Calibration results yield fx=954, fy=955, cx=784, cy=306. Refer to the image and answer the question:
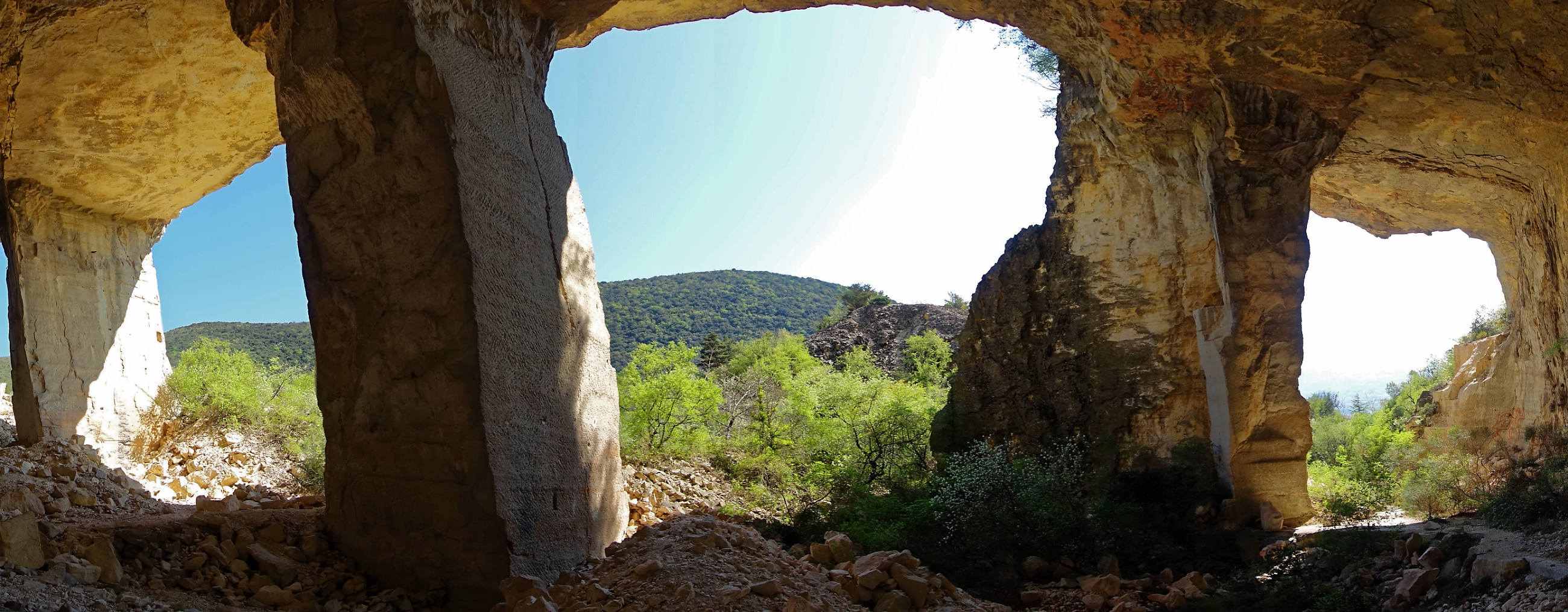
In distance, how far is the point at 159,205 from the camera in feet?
34.8

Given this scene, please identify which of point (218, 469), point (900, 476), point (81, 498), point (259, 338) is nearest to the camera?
point (81, 498)

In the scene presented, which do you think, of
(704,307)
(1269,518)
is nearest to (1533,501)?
(1269,518)

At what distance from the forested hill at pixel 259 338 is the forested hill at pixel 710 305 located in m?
12.2

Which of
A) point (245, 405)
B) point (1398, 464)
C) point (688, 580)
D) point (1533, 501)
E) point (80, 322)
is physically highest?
point (80, 322)

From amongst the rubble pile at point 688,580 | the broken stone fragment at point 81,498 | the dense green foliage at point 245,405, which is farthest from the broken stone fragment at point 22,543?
the dense green foliage at point 245,405

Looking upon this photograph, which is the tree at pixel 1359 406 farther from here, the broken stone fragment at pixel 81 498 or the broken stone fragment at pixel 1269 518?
the broken stone fragment at pixel 81 498

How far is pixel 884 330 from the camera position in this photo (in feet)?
A: 113

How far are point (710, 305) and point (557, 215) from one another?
44125 millimetres

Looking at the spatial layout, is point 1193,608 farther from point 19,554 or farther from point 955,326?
point 955,326

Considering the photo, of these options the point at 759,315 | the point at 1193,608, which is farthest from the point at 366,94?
the point at 759,315

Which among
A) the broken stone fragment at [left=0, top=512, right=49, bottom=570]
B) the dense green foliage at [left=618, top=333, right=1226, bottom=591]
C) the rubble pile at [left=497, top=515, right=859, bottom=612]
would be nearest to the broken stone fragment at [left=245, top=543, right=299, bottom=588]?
the broken stone fragment at [left=0, top=512, right=49, bottom=570]

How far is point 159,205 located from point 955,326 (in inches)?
1042

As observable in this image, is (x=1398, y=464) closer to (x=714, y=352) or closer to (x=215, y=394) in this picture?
(x=215, y=394)

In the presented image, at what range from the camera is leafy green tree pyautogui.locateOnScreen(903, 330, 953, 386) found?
80.9ft
